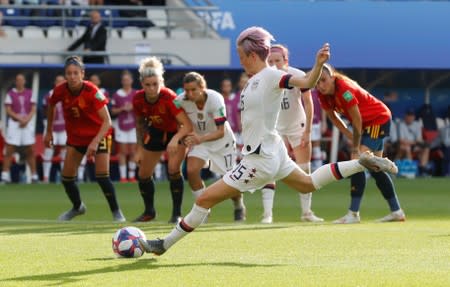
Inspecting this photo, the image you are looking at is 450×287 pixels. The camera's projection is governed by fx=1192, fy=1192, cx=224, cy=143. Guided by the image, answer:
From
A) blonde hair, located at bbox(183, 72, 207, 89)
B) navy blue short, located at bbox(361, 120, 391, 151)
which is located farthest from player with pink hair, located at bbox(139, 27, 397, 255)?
blonde hair, located at bbox(183, 72, 207, 89)

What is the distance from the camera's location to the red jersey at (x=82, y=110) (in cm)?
1540

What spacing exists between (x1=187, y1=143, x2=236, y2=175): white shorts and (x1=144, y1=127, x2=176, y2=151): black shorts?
0.36 metres

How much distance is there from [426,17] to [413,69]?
226cm

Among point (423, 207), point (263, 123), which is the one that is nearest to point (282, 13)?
point (423, 207)

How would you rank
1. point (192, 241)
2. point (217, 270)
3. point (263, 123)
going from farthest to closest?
point (192, 241)
point (263, 123)
point (217, 270)

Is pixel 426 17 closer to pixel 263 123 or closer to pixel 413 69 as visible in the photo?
pixel 413 69

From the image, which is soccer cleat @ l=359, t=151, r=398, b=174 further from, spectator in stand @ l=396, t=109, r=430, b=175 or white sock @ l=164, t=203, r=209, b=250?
spectator in stand @ l=396, t=109, r=430, b=175

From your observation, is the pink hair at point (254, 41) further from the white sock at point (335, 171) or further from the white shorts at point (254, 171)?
the white sock at point (335, 171)

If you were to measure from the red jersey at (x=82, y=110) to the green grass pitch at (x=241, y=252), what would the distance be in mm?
1159

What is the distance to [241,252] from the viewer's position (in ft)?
35.0

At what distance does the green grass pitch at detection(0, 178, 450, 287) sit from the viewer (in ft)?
28.5

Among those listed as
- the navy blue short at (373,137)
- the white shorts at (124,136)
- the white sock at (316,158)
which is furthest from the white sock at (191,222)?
the white sock at (316,158)

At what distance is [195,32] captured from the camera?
3097cm

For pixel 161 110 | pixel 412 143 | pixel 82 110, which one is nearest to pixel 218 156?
pixel 161 110
